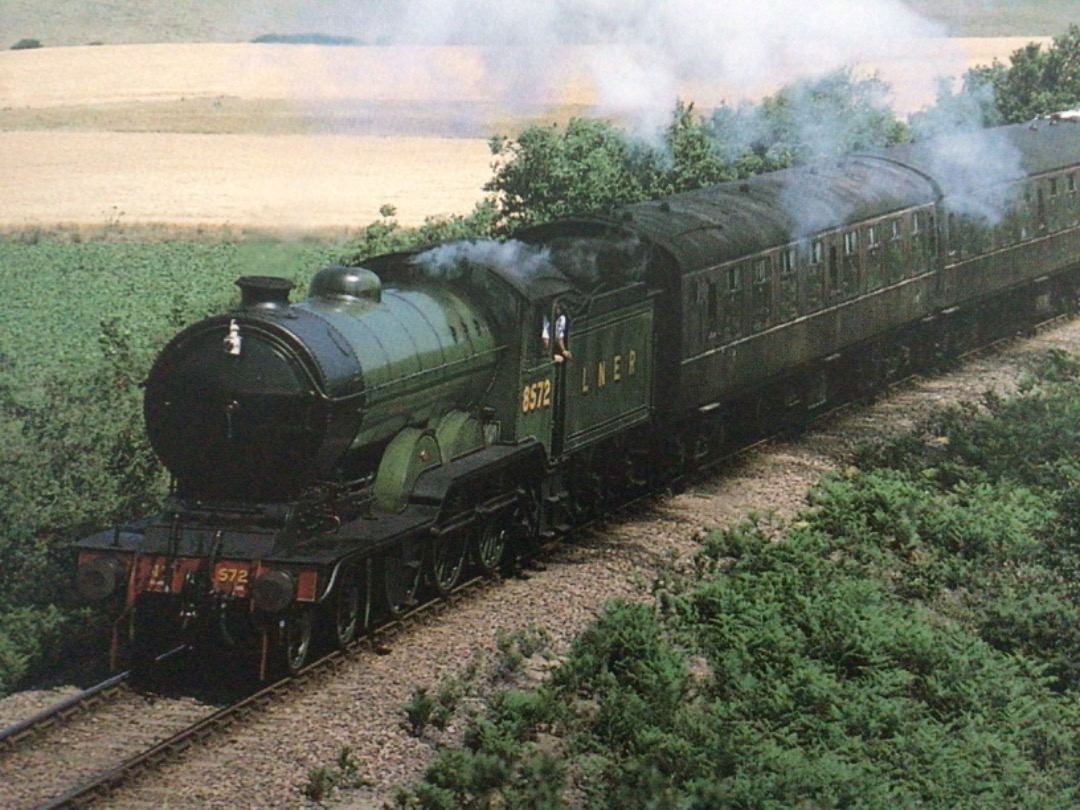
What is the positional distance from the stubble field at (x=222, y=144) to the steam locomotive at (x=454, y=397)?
13.7 metres

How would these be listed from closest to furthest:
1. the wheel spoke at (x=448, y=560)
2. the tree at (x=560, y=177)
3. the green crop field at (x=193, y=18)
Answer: the wheel spoke at (x=448, y=560)
the tree at (x=560, y=177)
the green crop field at (x=193, y=18)

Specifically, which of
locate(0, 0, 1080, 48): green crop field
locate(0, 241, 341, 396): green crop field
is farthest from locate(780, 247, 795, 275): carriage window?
locate(0, 0, 1080, 48): green crop field

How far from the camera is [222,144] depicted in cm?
6044

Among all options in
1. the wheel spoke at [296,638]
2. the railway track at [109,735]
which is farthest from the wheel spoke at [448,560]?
the wheel spoke at [296,638]

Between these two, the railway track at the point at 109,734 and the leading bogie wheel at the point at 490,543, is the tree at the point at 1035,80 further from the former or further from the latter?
the railway track at the point at 109,734

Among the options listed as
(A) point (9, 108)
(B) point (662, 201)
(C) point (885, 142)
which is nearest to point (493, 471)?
(B) point (662, 201)

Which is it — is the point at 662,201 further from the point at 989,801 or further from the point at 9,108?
the point at 9,108

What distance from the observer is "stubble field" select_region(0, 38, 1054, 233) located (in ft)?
163

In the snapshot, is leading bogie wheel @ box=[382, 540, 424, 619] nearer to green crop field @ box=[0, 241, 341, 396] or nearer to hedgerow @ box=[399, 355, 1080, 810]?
hedgerow @ box=[399, 355, 1080, 810]

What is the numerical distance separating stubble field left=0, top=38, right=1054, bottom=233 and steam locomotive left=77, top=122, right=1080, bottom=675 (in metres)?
13.7

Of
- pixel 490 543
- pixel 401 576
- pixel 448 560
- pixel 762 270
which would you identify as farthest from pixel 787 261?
pixel 401 576

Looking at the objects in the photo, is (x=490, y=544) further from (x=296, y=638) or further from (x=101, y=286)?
(x=101, y=286)

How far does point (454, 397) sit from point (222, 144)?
46.1 meters

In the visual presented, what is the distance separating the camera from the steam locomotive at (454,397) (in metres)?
14.2
